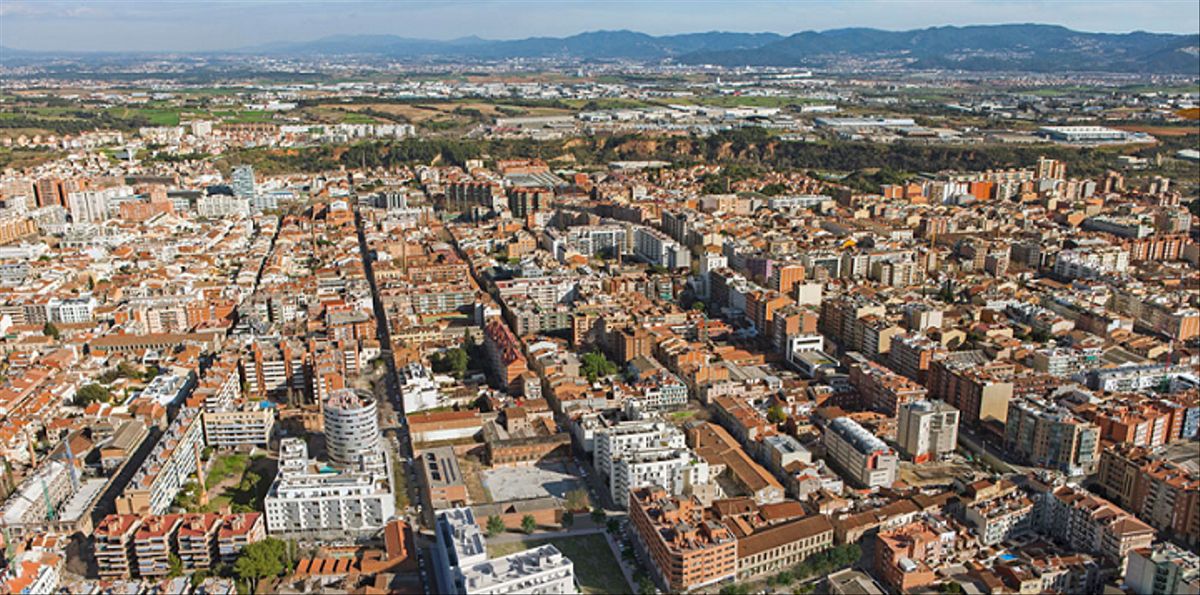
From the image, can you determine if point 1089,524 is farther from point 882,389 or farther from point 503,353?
point 503,353

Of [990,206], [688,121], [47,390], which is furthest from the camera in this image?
[688,121]

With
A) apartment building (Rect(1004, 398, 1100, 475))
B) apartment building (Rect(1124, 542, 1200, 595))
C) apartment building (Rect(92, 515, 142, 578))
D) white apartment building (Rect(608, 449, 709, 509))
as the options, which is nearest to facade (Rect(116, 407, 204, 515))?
apartment building (Rect(92, 515, 142, 578))

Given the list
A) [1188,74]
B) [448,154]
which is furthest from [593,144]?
[1188,74]

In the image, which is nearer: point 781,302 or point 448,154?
point 781,302

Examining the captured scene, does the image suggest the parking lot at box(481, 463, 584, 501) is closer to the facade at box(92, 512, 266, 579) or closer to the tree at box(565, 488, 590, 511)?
the tree at box(565, 488, 590, 511)

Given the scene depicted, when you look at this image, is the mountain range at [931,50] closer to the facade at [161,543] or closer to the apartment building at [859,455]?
the apartment building at [859,455]

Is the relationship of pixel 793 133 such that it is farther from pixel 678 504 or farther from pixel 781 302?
pixel 678 504
